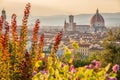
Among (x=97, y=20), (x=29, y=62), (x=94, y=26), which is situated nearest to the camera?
(x=29, y=62)

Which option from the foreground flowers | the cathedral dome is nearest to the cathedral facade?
the cathedral dome

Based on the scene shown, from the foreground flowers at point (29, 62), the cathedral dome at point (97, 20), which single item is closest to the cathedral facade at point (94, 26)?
the cathedral dome at point (97, 20)

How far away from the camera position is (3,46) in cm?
205

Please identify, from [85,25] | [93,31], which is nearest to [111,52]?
[93,31]

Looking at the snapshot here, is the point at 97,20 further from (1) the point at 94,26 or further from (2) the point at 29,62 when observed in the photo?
(2) the point at 29,62

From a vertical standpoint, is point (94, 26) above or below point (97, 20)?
below

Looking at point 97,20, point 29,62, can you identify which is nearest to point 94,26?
point 97,20

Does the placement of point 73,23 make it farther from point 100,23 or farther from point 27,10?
point 27,10

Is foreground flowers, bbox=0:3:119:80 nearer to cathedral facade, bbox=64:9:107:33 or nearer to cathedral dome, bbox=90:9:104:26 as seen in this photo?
cathedral facade, bbox=64:9:107:33

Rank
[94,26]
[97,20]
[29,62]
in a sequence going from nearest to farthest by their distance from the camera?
[29,62]
[97,20]
[94,26]

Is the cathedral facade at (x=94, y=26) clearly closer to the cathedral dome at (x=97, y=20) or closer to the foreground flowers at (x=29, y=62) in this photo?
the cathedral dome at (x=97, y=20)

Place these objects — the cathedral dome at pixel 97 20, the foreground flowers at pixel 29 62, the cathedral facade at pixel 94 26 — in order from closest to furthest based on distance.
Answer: the foreground flowers at pixel 29 62, the cathedral dome at pixel 97 20, the cathedral facade at pixel 94 26

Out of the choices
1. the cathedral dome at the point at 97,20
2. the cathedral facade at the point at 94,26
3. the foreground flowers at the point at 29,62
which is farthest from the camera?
the cathedral facade at the point at 94,26

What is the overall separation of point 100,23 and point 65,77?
77.3 meters
